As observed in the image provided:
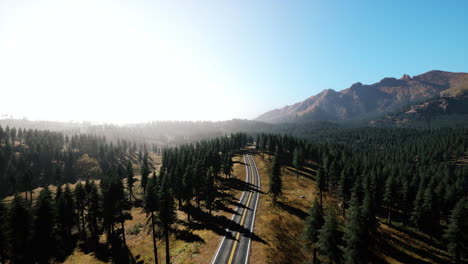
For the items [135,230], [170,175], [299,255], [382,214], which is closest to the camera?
[299,255]

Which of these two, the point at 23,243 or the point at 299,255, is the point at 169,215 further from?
the point at 299,255

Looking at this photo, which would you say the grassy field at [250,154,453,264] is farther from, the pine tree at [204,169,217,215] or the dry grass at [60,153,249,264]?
the pine tree at [204,169,217,215]

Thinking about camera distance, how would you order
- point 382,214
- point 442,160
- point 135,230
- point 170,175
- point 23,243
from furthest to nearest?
point 442,160 < point 382,214 < point 170,175 < point 135,230 < point 23,243

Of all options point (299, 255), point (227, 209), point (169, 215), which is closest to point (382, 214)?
point (299, 255)

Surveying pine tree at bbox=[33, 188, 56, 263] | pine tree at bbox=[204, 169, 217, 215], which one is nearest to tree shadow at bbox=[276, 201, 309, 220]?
pine tree at bbox=[204, 169, 217, 215]

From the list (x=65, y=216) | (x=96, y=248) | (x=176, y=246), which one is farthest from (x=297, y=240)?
(x=65, y=216)

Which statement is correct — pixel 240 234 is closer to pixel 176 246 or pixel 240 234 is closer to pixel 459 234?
pixel 176 246

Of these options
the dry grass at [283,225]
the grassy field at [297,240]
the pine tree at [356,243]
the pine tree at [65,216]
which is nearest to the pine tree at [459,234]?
the grassy field at [297,240]
